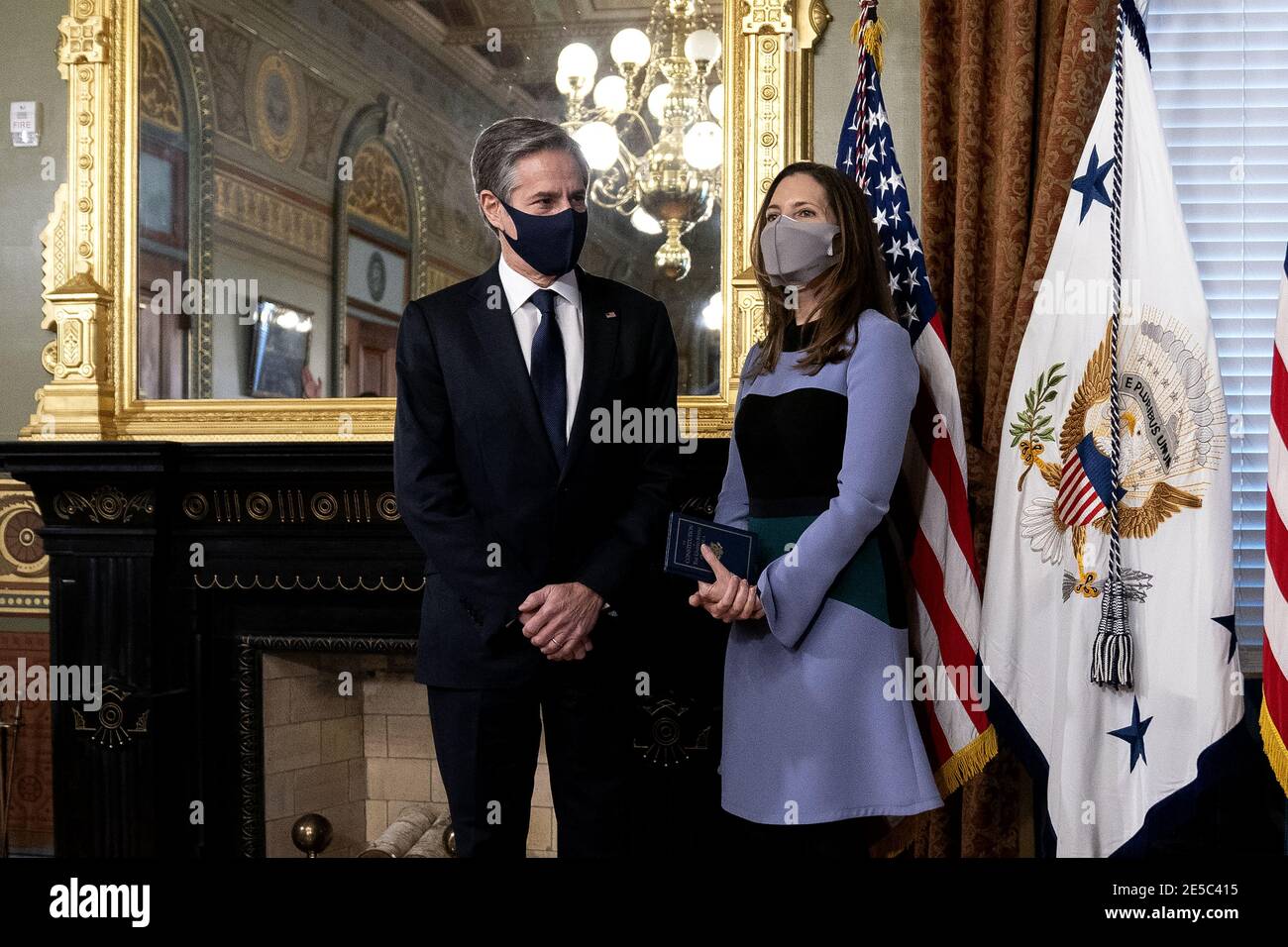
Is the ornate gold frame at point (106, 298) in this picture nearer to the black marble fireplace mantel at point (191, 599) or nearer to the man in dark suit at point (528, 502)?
the black marble fireplace mantel at point (191, 599)

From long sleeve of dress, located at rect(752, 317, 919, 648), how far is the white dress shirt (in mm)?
498

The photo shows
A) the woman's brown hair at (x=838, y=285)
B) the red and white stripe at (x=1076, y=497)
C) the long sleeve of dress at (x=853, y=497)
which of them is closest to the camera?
the long sleeve of dress at (x=853, y=497)

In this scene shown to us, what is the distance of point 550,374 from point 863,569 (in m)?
0.67

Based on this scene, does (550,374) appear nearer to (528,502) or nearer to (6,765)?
(528,502)

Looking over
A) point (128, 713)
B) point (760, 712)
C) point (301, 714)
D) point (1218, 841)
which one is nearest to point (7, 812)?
point (128, 713)

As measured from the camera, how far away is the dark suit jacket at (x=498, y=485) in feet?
6.90

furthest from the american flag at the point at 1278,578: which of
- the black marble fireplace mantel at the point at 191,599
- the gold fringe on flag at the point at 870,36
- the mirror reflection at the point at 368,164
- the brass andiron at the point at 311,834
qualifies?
the brass andiron at the point at 311,834

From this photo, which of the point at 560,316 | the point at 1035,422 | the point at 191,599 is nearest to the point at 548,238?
the point at 560,316

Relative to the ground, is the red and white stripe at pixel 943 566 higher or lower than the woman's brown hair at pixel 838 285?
lower

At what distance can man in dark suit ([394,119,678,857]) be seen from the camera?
82.0 inches

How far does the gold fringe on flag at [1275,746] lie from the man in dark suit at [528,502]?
50.2 inches

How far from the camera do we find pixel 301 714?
11.1 feet
